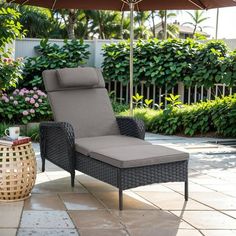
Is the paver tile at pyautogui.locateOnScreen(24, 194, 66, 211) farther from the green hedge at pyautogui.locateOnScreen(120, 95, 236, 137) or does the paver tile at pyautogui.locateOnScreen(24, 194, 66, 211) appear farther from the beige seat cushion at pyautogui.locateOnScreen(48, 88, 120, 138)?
the green hedge at pyautogui.locateOnScreen(120, 95, 236, 137)

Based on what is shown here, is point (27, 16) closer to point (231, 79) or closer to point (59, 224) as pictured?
point (231, 79)

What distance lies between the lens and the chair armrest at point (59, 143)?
438cm

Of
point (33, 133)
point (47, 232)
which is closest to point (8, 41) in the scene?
point (33, 133)

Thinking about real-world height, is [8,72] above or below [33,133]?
above

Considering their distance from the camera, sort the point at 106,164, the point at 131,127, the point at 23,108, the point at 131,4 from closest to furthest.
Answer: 1. the point at 106,164
2. the point at 131,127
3. the point at 131,4
4. the point at 23,108

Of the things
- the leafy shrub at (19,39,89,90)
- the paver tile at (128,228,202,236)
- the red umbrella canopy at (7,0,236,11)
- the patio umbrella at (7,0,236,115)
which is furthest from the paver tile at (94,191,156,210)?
the leafy shrub at (19,39,89,90)

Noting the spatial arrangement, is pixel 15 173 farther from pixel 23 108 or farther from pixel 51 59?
pixel 51 59

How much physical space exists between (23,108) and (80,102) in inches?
126

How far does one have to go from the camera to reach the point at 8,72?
765cm

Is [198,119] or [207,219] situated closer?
[207,219]

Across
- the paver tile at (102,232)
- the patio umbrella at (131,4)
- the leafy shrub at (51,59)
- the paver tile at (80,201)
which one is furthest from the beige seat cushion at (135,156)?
the leafy shrub at (51,59)

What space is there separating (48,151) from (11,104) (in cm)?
341

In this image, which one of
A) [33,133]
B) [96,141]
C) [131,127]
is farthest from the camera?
[33,133]

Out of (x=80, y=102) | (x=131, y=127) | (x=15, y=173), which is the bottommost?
(x=15, y=173)
